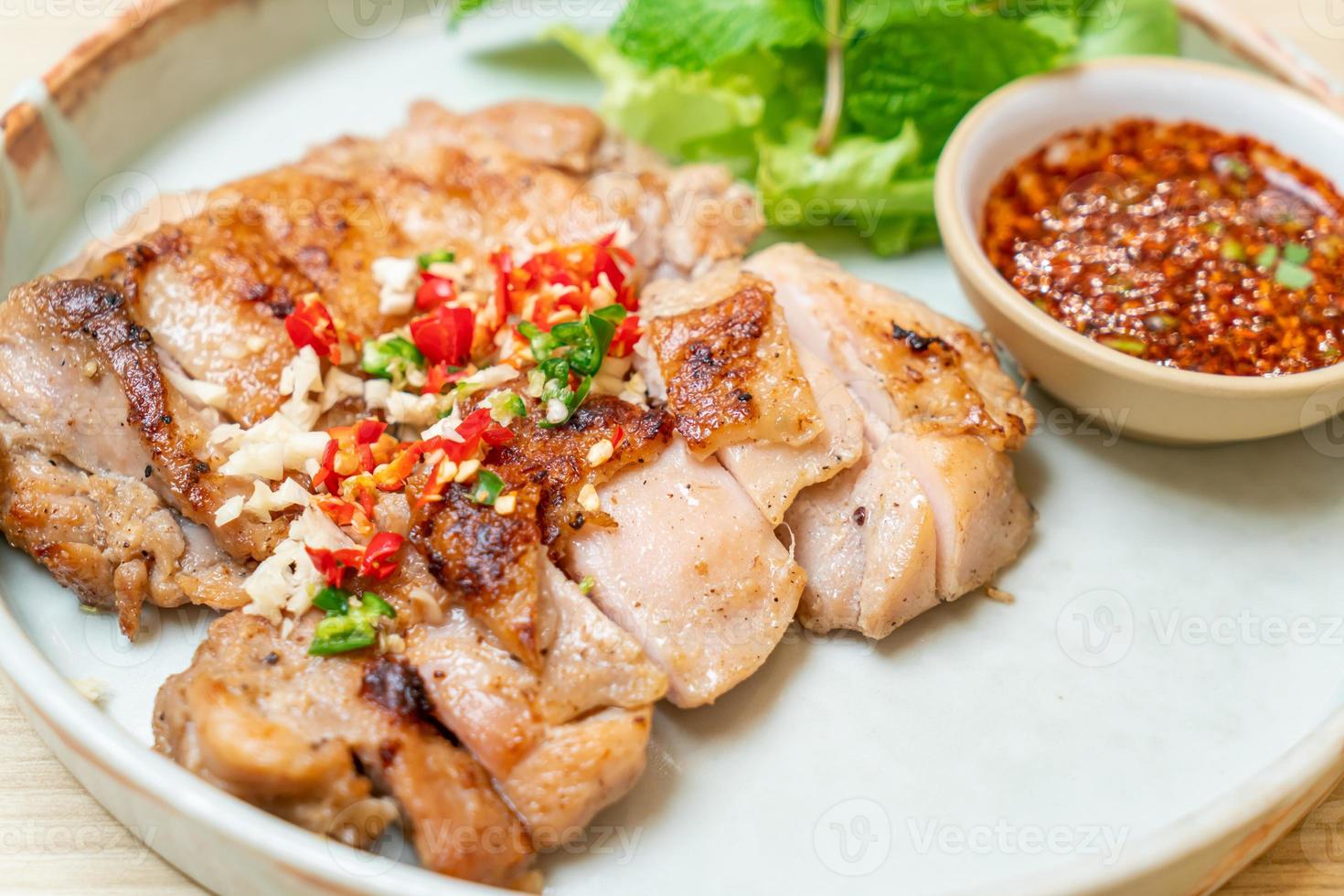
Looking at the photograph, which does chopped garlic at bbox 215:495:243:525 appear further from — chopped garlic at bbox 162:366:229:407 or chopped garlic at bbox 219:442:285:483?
chopped garlic at bbox 162:366:229:407

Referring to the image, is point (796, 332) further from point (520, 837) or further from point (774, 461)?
point (520, 837)

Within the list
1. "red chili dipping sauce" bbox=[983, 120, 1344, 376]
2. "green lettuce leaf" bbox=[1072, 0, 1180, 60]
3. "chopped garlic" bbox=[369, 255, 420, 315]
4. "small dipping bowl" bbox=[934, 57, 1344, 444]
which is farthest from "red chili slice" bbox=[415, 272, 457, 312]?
"green lettuce leaf" bbox=[1072, 0, 1180, 60]

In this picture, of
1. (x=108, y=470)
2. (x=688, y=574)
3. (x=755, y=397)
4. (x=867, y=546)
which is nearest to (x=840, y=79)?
(x=755, y=397)

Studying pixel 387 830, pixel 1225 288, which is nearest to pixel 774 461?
pixel 387 830

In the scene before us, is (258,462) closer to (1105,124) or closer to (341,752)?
(341,752)

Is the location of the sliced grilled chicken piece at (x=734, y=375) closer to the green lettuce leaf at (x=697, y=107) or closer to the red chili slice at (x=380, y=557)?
the red chili slice at (x=380, y=557)

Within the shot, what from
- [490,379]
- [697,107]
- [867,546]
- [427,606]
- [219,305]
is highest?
[219,305]

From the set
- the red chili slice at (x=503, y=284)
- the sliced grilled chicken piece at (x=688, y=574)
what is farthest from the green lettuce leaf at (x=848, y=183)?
Answer: the sliced grilled chicken piece at (x=688, y=574)
